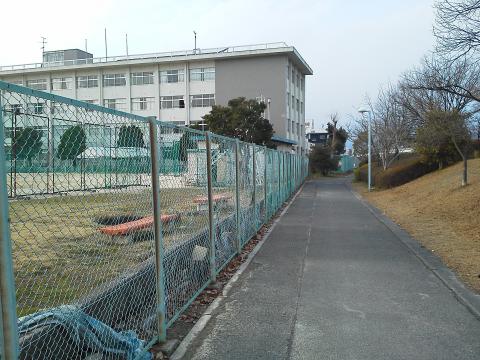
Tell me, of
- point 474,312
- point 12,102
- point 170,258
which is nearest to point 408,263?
point 474,312

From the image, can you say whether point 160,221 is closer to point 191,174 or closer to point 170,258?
point 170,258

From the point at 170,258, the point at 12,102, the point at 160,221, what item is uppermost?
the point at 12,102

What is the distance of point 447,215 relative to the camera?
44.4 ft

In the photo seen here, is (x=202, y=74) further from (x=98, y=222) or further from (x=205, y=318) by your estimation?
(x=98, y=222)

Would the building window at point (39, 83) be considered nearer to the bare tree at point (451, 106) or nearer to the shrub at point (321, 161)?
the shrub at point (321, 161)

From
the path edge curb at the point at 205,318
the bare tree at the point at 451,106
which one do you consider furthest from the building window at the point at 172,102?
the path edge curb at the point at 205,318

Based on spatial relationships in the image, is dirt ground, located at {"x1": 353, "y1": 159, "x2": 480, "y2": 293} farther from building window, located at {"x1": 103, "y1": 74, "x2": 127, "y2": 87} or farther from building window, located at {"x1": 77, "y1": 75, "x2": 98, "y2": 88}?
building window, located at {"x1": 77, "y1": 75, "x2": 98, "y2": 88}

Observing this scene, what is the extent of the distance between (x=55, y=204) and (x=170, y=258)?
7.10ft

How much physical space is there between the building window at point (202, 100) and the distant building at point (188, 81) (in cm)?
5

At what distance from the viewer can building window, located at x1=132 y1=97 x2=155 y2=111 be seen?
54.3 m

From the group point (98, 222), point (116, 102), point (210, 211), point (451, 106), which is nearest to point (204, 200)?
point (210, 211)

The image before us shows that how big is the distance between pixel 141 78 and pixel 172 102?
Result: 5.10 m

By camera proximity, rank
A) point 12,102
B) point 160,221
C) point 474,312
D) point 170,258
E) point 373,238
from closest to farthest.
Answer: point 12,102
point 160,221
point 170,258
point 474,312
point 373,238

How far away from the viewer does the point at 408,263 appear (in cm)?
782
